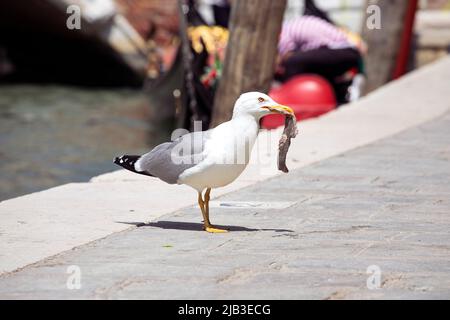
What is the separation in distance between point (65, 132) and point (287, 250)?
30.4 ft

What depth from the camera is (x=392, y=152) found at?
7.75 m

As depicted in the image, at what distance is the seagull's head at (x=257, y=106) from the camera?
198 inches

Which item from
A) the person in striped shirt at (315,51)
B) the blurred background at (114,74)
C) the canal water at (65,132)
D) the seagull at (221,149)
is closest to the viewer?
the seagull at (221,149)

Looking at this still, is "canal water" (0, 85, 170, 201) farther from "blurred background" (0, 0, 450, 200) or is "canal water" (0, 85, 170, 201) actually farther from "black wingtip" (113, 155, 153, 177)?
"black wingtip" (113, 155, 153, 177)

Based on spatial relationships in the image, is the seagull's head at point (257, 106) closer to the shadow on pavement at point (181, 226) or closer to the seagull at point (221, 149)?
the seagull at point (221, 149)

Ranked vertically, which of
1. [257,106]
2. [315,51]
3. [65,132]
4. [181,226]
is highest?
[257,106]

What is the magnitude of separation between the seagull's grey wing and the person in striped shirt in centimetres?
727

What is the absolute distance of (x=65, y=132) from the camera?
45.7 feet

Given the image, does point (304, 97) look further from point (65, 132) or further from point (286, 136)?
point (286, 136)

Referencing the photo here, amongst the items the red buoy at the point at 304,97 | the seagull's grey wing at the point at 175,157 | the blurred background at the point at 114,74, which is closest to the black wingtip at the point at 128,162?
→ the seagull's grey wing at the point at 175,157

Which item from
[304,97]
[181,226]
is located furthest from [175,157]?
[304,97]

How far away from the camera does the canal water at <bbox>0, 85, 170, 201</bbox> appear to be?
11.1 meters

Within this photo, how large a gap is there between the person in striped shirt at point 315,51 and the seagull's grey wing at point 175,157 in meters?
7.27

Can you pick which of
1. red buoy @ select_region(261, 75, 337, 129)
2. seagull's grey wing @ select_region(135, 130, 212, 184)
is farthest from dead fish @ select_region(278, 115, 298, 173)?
red buoy @ select_region(261, 75, 337, 129)
